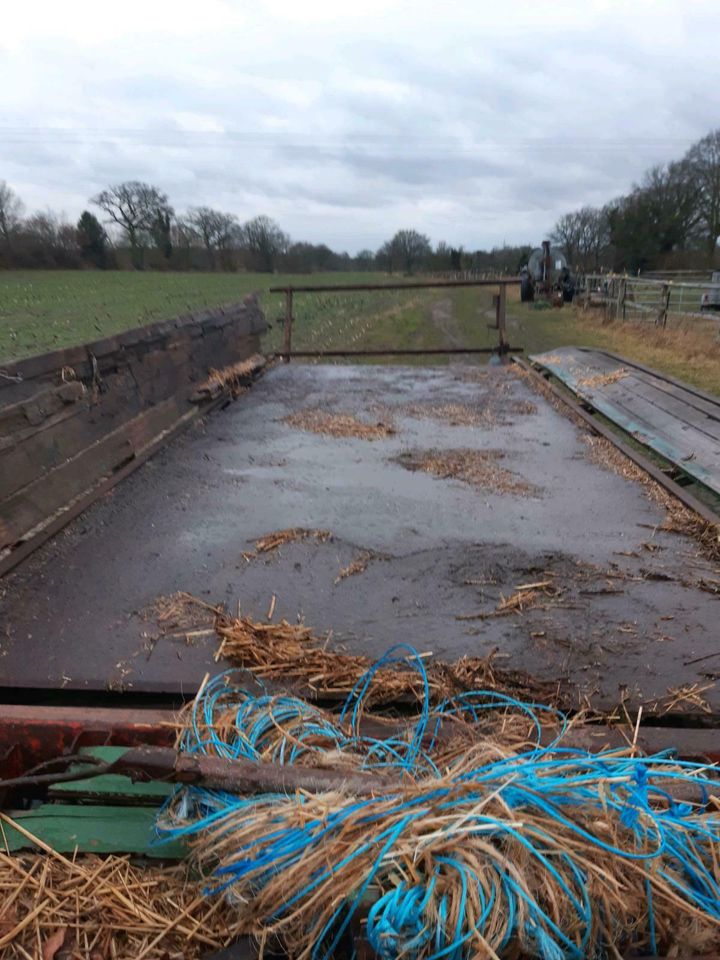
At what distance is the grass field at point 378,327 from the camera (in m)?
12.6

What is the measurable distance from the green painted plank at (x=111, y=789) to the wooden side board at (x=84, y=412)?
1371 mm

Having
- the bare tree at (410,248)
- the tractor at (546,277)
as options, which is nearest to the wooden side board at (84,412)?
the tractor at (546,277)

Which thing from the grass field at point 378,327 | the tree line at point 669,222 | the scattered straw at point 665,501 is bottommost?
the scattered straw at point 665,501

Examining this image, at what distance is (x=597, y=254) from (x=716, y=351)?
33389 mm

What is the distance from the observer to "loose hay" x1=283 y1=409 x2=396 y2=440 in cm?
Result: 516

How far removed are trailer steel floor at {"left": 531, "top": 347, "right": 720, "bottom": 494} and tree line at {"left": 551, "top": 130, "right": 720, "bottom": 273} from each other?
33014mm

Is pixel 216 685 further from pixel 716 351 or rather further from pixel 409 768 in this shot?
pixel 716 351

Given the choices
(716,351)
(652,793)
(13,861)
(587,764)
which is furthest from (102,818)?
(716,351)

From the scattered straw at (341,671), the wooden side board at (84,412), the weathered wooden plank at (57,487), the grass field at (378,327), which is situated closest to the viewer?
the scattered straw at (341,671)

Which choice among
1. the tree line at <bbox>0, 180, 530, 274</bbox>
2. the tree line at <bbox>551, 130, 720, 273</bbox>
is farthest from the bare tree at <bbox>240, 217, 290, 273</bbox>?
the tree line at <bbox>551, 130, 720, 273</bbox>

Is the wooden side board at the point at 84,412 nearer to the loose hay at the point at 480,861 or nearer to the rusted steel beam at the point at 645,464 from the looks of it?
the loose hay at the point at 480,861

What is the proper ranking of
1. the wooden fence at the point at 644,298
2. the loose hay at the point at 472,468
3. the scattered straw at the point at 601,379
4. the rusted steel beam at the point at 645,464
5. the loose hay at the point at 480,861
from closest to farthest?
the loose hay at the point at 480,861 → the rusted steel beam at the point at 645,464 → the loose hay at the point at 472,468 → the scattered straw at the point at 601,379 → the wooden fence at the point at 644,298

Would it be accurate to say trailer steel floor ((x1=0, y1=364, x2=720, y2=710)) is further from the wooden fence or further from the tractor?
the wooden fence

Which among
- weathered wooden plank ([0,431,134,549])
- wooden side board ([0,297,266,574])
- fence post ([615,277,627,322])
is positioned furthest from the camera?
fence post ([615,277,627,322])
